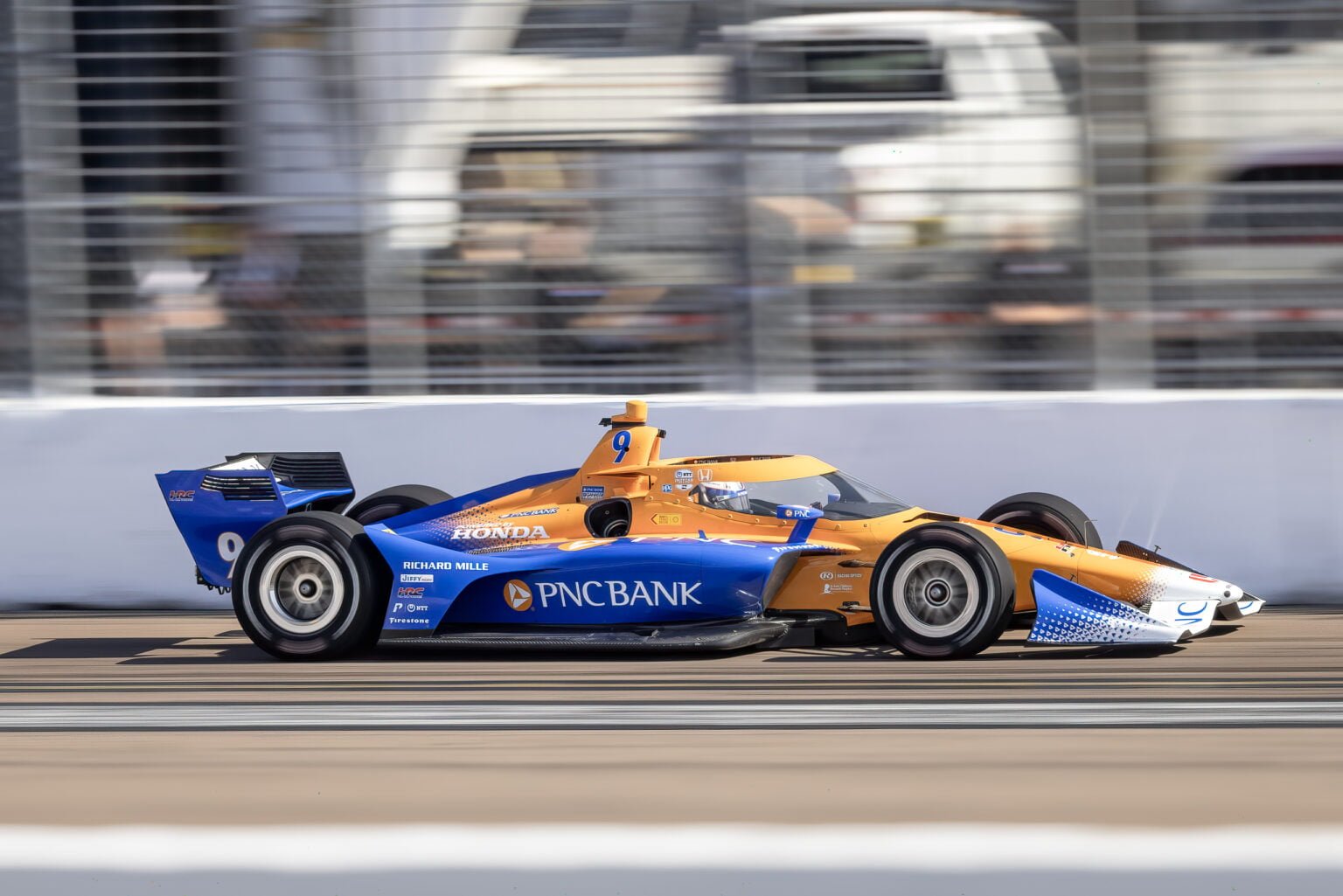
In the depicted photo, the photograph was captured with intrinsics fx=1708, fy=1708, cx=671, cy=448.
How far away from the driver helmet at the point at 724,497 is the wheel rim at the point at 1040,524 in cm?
128

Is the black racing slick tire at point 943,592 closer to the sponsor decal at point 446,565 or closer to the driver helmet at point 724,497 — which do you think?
the driver helmet at point 724,497

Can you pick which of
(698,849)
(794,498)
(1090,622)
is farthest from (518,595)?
(698,849)

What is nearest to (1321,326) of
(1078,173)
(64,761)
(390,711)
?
(1078,173)

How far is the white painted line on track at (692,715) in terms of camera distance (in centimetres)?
514

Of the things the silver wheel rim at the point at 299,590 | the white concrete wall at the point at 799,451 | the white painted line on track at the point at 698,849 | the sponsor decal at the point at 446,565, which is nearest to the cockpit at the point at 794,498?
the sponsor decal at the point at 446,565

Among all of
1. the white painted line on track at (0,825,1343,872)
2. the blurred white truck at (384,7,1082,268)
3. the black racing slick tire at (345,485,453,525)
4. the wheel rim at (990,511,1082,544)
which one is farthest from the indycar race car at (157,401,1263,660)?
the white painted line on track at (0,825,1343,872)

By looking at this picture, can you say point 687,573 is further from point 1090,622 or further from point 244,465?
point 244,465

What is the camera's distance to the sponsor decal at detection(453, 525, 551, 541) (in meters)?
6.85

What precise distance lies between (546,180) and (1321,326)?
3.81m

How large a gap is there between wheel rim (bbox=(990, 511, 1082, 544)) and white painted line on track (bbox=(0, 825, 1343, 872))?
4.02 m

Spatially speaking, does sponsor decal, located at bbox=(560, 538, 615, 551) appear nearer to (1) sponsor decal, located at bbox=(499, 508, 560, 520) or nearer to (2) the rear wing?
(1) sponsor decal, located at bbox=(499, 508, 560, 520)

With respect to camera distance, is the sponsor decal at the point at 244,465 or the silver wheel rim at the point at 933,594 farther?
the sponsor decal at the point at 244,465

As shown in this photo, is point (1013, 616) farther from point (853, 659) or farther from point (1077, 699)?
point (1077, 699)

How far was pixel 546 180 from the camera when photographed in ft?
28.4
